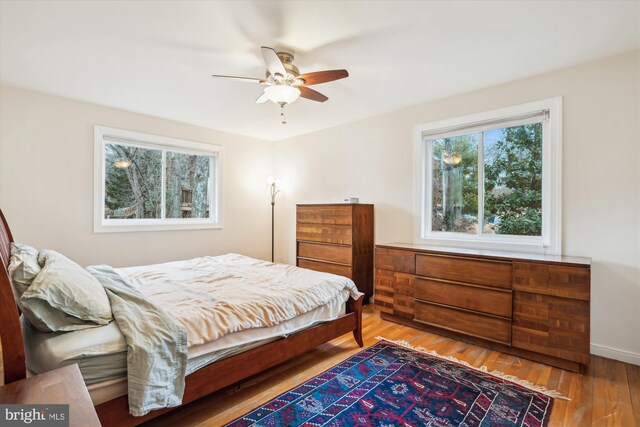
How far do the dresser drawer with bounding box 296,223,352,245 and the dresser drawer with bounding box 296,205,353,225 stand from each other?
57 mm

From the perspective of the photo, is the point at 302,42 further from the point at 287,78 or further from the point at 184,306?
the point at 184,306

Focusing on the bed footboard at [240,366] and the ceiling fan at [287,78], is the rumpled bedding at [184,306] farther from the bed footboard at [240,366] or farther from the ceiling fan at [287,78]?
the ceiling fan at [287,78]

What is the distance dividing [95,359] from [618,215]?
3.66 m

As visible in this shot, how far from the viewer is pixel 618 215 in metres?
2.46

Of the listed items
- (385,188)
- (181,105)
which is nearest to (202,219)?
(181,105)

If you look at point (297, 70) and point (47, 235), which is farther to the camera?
point (47, 235)

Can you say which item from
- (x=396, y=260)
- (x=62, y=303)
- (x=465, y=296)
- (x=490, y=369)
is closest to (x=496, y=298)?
(x=465, y=296)

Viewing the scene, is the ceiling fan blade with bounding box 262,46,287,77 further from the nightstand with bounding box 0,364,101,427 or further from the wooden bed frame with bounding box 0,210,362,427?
the nightstand with bounding box 0,364,101,427

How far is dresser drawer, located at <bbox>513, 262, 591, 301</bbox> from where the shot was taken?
221 cm

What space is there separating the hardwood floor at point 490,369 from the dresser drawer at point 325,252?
113 cm

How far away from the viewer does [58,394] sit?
926 mm

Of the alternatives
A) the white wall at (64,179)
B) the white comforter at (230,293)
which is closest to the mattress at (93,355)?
the white comforter at (230,293)

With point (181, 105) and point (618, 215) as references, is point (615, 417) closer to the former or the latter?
point (618, 215)

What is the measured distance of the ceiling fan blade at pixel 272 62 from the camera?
6.57 ft
